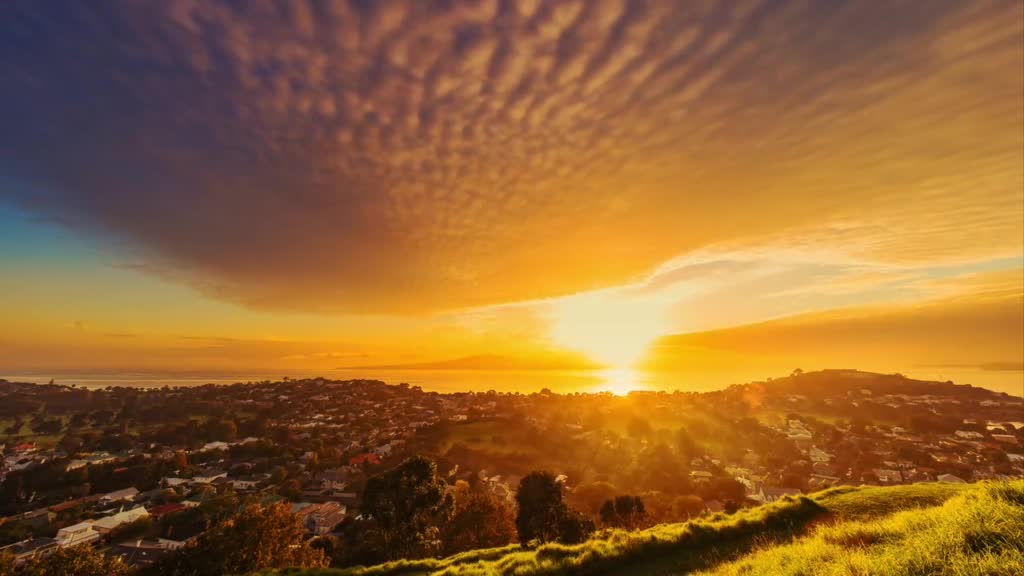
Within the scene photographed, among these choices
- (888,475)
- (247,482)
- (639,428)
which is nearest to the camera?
(888,475)

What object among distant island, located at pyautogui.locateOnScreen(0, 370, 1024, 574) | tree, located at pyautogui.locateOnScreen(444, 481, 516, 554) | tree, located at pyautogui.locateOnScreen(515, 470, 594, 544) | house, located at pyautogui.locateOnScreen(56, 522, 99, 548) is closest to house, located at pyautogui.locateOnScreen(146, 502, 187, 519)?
distant island, located at pyautogui.locateOnScreen(0, 370, 1024, 574)

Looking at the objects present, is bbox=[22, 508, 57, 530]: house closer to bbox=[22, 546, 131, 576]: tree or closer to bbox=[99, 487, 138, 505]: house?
bbox=[99, 487, 138, 505]: house

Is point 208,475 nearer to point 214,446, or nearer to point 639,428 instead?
point 214,446

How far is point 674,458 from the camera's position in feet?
210

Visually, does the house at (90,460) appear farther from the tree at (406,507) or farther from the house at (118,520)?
the tree at (406,507)

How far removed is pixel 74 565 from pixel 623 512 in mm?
35748

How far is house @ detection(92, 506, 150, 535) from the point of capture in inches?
1651

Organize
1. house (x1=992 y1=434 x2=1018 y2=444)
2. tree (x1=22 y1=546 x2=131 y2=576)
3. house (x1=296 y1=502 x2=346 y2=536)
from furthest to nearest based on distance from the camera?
house (x1=992 y1=434 x2=1018 y2=444)
house (x1=296 y1=502 x2=346 y2=536)
tree (x1=22 y1=546 x2=131 y2=576)

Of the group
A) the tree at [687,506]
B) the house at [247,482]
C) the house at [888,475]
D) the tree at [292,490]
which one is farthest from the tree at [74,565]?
the house at [888,475]

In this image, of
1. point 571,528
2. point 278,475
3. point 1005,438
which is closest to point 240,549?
point 571,528

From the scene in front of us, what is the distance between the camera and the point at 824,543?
7.40 m

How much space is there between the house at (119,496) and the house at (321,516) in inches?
1095

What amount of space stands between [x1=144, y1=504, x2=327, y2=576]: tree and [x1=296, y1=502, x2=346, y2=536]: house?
2033 cm

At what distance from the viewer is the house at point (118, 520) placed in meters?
41.9
